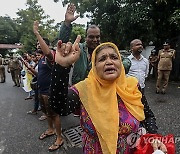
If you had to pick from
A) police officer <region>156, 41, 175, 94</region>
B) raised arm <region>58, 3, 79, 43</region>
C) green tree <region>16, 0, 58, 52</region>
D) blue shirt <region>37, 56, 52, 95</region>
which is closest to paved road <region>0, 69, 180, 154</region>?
police officer <region>156, 41, 175, 94</region>

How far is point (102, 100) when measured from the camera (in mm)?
1478

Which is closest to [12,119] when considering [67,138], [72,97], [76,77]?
[67,138]

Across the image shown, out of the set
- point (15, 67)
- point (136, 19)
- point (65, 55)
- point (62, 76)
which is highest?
point (136, 19)

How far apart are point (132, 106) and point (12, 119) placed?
4385mm

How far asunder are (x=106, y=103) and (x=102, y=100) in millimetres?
33

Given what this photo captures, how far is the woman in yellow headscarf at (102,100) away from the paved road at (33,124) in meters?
1.96

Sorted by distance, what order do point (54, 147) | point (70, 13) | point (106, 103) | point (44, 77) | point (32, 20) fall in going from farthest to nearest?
point (32, 20) < point (44, 77) < point (54, 147) < point (70, 13) < point (106, 103)

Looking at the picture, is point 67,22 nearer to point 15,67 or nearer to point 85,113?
point 85,113

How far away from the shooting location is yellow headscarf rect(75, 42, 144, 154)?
4.70 feet

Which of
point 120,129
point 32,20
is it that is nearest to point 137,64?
point 120,129

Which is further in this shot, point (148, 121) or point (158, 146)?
point (148, 121)

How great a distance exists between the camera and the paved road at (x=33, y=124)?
11.8 feet

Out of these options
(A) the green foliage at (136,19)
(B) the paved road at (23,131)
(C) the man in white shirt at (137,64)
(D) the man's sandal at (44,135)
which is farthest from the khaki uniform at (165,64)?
(D) the man's sandal at (44,135)

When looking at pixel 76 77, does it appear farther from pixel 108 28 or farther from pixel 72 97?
pixel 108 28
